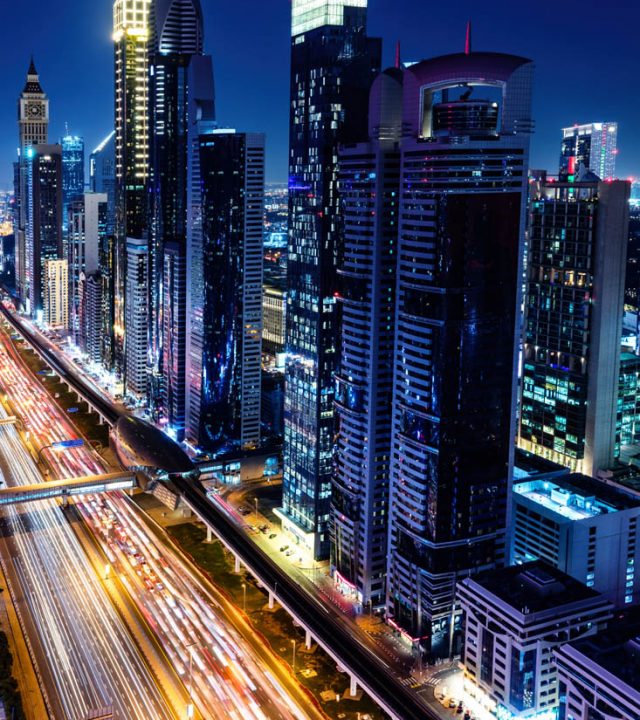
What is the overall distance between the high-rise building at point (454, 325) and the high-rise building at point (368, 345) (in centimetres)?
315

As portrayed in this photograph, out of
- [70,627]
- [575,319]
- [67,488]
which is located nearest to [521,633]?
[70,627]

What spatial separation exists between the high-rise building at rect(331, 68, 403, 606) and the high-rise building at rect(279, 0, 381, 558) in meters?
6.26

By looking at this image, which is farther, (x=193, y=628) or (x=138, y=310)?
(x=138, y=310)

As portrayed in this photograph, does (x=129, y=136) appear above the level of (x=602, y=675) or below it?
above

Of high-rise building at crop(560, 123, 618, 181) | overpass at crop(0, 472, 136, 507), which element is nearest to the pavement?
overpass at crop(0, 472, 136, 507)

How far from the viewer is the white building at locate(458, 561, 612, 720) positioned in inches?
3130

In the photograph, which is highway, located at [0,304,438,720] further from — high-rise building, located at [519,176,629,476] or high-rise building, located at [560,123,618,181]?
high-rise building, located at [560,123,618,181]

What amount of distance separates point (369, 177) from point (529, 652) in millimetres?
49691

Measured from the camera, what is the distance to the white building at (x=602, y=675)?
67.3 metres

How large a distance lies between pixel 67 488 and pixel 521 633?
70.7 metres

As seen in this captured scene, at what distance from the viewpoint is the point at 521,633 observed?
7862cm

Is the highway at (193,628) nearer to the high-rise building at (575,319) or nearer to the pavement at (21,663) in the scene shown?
the pavement at (21,663)

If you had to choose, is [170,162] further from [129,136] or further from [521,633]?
[521,633]

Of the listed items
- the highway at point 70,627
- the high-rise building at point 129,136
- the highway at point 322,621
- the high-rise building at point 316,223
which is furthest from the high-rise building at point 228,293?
the high-rise building at point 129,136
